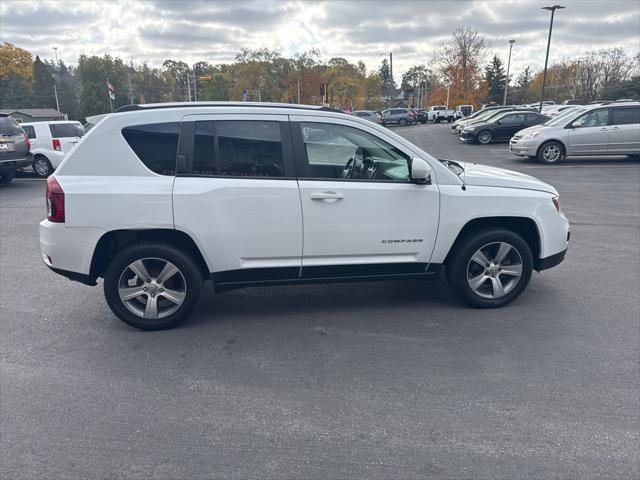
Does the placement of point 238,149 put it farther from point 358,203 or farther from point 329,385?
point 329,385

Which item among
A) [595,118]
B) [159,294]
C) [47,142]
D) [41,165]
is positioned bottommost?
[159,294]

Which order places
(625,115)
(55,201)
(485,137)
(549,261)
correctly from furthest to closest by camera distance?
(485,137)
(625,115)
(549,261)
(55,201)

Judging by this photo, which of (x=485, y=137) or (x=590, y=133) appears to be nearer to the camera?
(x=590, y=133)

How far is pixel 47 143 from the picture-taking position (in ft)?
46.6

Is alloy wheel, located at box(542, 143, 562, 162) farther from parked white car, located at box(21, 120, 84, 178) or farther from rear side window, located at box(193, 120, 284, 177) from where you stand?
parked white car, located at box(21, 120, 84, 178)

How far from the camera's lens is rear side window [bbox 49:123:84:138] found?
1438 cm

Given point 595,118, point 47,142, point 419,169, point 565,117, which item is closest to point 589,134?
point 595,118

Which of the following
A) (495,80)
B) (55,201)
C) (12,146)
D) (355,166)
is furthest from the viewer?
(495,80)

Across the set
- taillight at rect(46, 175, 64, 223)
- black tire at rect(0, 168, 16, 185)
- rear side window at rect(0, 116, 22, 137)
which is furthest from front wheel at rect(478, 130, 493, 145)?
taillight at rect(46, 175, 64, 223)

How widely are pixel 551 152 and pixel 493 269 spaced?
12349 mm

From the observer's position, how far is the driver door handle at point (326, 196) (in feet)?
13.2

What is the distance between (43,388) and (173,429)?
3.79 ft

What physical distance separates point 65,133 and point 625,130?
17.3m

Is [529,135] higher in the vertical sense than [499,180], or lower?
higher
